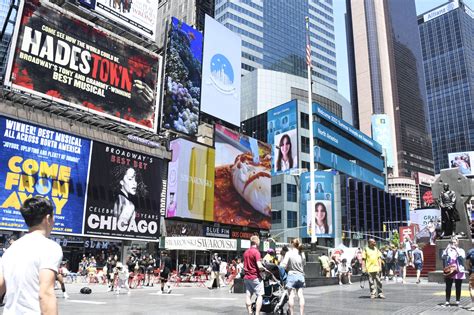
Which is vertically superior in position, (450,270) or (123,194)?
(123,194)

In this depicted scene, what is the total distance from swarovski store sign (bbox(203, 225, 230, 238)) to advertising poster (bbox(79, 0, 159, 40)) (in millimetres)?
23503

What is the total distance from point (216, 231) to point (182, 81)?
19.1 meters

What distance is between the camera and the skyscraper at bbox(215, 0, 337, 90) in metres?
112

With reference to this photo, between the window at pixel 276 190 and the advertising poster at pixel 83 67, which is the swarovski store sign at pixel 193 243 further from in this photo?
the window at pixel 276 190

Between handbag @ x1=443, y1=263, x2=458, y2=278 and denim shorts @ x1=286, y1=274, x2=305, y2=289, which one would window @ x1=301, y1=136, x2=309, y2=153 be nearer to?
handbag @ x1=443, y1=263, x2=458, y2=278

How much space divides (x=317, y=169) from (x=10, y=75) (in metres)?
54.4

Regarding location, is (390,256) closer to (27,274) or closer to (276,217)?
(27,274)

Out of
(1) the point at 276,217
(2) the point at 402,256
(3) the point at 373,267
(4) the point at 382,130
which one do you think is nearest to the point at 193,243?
(2) the point at 402,256

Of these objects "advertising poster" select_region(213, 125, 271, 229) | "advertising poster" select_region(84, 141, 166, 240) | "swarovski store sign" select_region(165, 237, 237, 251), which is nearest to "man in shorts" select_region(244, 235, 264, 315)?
"swarovski store sign" select_region(165, 237, 237, 251)

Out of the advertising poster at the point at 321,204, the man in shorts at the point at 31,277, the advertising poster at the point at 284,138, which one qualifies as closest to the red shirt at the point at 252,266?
the man in shorts at the point at 31,277

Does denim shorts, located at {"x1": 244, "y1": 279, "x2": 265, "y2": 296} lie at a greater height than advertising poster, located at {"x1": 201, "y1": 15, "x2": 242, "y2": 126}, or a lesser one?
lesser

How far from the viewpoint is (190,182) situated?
48938 mm

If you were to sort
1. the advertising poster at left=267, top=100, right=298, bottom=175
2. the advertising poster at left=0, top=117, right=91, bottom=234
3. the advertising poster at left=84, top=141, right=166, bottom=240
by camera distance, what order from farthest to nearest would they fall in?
the advertising poster at left=267, top=100, right=298, bottom=175 < the advertising poster at left=84, top=141, right=166, bottom=240 < the advertising poster at left=0, top=117, right=91, bottom=234

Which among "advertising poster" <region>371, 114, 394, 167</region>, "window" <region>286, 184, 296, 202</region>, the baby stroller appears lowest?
the baby stroller
